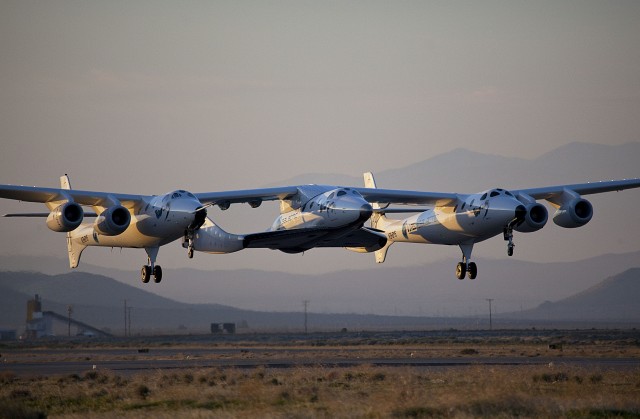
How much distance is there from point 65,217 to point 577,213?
27.7m

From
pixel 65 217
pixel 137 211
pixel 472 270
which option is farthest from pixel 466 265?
pixel 65 217

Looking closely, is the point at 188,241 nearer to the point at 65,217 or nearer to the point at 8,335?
the point at 65,217

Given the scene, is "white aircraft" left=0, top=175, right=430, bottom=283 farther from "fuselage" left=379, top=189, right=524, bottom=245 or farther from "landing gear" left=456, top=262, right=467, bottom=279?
"landing gear" left=456, top=262, right=467, bottom=279

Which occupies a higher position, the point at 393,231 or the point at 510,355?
the point at 393,231

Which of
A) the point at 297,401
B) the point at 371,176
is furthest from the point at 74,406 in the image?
the point at 371,176

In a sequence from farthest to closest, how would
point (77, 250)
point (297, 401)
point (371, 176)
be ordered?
point (371, 176) < point (77, 250) < point (297, 401)

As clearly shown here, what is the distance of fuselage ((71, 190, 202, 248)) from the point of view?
2221 inches

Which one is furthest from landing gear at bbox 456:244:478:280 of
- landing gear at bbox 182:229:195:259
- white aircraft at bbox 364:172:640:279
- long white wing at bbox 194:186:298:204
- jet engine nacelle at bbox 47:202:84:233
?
jet engine nacelle at bbox 47:202:84:233

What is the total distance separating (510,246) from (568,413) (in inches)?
1051

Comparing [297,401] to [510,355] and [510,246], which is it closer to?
[510,246]

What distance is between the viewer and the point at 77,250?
6706 cm

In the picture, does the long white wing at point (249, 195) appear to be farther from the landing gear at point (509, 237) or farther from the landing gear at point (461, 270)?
the landing gear at point (509, 237)

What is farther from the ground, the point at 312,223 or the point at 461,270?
the point at 312,223

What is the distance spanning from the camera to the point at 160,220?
57.1 metres
